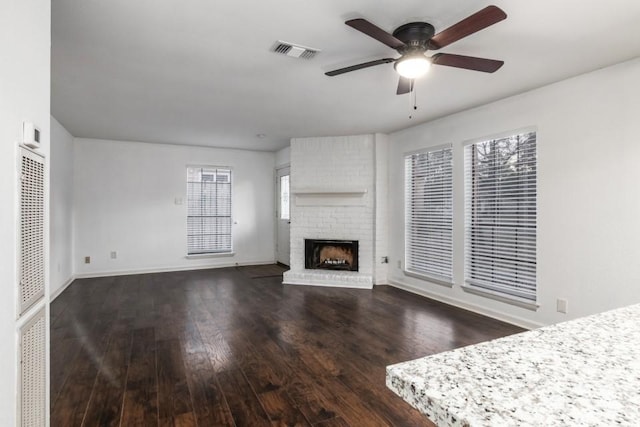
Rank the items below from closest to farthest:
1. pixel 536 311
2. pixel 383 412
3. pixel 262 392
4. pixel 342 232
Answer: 1. pixel 383 412
2. pixel 262 392
3. pixel 536 311
4. pixel 342 232

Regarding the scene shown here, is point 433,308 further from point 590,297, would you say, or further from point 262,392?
point 262,392

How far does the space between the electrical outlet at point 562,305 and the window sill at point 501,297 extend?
19 cm

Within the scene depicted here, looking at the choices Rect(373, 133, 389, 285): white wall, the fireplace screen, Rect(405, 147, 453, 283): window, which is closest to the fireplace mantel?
Rect(373, 133, 389, 285): white wall

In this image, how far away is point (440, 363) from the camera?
766 millimetres

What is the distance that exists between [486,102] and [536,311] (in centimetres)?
239

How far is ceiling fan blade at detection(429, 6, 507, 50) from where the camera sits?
1829 mm

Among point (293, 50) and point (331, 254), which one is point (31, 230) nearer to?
point (293, 50)

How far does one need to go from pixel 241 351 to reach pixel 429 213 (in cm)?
324

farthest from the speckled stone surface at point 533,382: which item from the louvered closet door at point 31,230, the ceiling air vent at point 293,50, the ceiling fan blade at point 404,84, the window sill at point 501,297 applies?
the window sill at point 501,297

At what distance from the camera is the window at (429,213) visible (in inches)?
183

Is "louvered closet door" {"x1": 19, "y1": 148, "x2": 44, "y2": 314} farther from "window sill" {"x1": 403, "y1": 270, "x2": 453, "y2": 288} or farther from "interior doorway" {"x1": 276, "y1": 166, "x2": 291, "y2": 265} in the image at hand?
"interior doorway" {"x1": 276, "y1": 166, "x2": 291, "y2": 265}

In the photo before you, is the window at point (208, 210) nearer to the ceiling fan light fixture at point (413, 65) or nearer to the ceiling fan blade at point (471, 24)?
the ceiling fan light fixture at point (413, 65)

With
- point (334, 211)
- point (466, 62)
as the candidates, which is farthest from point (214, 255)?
point (466, 62)

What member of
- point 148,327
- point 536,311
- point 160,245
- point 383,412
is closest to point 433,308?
point 536,311
